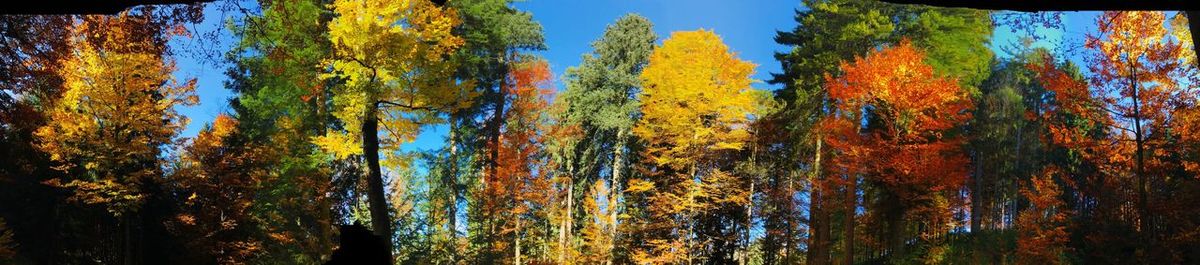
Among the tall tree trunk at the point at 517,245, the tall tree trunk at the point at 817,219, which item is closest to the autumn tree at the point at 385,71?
the tall tree trunk at the point at 517,245

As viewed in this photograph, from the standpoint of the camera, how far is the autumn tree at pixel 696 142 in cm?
2033

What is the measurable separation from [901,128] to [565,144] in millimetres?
12325

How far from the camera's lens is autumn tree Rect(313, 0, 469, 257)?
512 inches

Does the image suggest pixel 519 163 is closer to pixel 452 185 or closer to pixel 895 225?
pixel 452 185

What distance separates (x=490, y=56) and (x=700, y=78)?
896cm

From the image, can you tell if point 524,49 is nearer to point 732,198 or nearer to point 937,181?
point 732,198

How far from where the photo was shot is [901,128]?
1914 cm

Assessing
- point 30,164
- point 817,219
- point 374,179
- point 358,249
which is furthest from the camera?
point 817,219

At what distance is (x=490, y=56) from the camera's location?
2491cm

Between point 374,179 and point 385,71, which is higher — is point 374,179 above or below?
below

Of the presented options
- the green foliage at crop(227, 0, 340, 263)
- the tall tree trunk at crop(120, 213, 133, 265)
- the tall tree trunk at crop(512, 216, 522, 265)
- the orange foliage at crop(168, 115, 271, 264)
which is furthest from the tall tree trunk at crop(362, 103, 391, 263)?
the tall tree trunk at crop(512, 216, 522, 265)

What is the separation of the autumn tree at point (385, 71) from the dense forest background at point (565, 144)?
5 cm

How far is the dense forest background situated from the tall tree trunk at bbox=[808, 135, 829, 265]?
6.6 inches

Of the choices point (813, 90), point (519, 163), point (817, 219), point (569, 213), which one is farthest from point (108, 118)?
point (817, 219)
